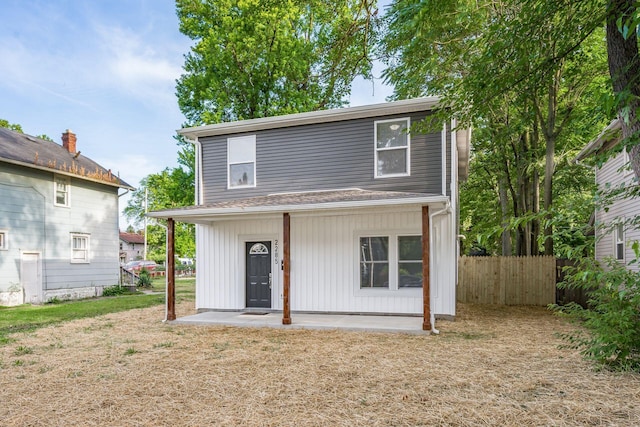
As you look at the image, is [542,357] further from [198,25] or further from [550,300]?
[198,25]

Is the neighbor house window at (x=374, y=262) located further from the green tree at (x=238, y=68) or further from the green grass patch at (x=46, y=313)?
the green tree at (x=238, y=68)

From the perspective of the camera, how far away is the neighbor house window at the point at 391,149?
382 inches

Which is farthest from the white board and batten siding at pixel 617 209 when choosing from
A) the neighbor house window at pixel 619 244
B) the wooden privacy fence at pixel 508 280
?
the wooden privacy fence at pixel 508 280

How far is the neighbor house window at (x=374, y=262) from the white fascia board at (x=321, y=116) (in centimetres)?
300

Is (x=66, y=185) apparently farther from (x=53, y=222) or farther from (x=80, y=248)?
(x=80, y=248)

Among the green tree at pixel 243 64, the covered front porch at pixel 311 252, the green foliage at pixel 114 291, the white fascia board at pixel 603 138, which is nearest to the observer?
the white fascia board at pixel 603 138

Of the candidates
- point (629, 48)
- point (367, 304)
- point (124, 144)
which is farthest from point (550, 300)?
point (124, 144)

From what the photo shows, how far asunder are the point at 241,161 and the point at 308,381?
7251 millimetres

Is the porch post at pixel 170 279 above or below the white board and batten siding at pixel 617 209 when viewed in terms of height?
below

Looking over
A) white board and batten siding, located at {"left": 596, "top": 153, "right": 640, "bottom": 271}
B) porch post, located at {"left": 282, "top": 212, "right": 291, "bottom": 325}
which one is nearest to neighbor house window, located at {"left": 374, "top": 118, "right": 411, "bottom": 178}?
porch post, located at {"left": 282, "top": 212, "right": 291, "bottom": 325}

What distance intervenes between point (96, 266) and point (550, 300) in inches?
655

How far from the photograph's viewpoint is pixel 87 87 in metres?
20.2

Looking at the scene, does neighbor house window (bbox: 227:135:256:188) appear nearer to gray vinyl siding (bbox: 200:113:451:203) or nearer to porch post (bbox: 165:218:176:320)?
gray vinyl siding (bbox: 200:113:451:203)

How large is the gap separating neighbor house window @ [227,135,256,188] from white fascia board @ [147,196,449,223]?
166cm
